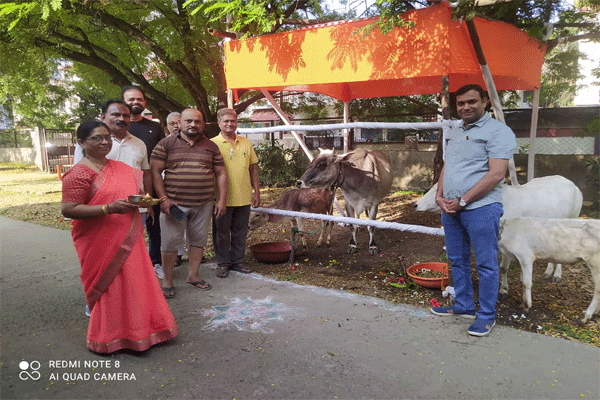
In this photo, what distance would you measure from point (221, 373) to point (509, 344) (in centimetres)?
203

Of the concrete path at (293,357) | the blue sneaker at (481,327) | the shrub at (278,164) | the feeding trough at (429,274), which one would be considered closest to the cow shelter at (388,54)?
the feeding trough at (429,274)

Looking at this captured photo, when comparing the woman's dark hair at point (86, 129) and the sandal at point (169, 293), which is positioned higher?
the woman's dark hair at point (86, 129)

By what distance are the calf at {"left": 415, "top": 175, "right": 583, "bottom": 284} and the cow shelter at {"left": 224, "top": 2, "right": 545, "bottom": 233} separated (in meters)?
1.08

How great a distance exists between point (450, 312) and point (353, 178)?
2.94m

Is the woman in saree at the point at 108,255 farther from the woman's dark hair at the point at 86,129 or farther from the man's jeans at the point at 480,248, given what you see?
the man's jeans at the point at 480,248

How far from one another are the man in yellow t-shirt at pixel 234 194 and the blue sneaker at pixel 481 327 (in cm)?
245

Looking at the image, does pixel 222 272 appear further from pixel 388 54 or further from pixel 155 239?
pixel 388 54

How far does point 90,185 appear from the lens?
2928mm

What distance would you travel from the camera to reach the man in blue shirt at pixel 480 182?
10.2 ft

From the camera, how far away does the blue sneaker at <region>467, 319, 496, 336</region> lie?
3207mm

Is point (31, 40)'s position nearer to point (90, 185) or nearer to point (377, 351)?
point (90, 185)

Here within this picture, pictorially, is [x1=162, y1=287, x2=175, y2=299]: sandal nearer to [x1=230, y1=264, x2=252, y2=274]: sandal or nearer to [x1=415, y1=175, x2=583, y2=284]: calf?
[x1=230, y1=264, x2=252, y2=274]: sandal

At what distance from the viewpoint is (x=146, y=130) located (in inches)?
182

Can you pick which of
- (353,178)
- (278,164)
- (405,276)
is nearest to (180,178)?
(405,276)
